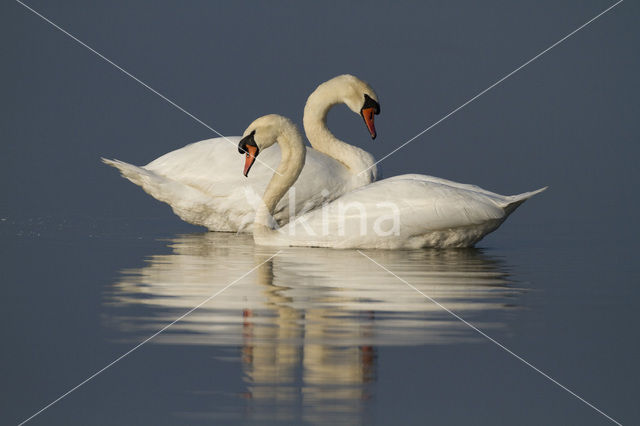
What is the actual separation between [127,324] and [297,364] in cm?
157

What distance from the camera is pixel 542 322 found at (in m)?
7.50

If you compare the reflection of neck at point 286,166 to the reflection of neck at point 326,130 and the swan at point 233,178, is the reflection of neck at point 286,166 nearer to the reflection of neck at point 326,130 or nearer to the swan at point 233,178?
the swan at point 233,178

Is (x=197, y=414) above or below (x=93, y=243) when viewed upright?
below

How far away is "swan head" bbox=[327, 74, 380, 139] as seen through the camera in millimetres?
14445

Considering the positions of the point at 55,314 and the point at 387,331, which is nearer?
the point at 387,331

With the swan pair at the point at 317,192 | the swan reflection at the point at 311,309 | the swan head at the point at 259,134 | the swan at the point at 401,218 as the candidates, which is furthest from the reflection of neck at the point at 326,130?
the swan reflection at the point at 311,309

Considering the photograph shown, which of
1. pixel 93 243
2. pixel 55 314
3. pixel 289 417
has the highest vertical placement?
pixel 93 243

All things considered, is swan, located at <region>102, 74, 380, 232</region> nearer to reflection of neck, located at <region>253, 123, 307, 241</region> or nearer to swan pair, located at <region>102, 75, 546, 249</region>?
swan pair, located at <region>102, 75, 546, 249</region>

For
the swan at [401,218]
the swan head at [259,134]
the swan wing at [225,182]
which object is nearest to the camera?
the swan at [401,218]

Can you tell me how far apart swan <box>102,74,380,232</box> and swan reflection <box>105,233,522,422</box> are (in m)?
1.73

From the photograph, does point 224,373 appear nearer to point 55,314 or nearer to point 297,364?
point 297,364

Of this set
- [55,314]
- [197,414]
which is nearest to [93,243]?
[55,314]

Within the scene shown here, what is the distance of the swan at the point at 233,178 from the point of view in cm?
1348

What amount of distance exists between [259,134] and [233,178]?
1209 millimetres
